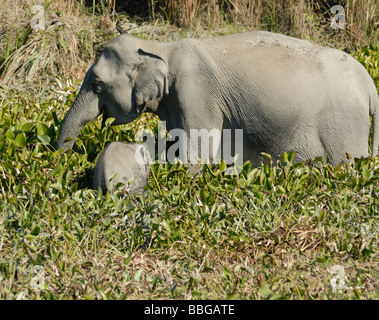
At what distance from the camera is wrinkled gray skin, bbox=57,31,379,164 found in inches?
172

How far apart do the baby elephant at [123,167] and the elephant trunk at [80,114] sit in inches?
10.8

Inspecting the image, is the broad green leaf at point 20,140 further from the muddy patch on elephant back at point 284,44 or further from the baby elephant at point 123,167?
the muddy patch on elephant back at point 284,44

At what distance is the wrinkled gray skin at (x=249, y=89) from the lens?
14.3ft

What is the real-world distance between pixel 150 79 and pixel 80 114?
579mm

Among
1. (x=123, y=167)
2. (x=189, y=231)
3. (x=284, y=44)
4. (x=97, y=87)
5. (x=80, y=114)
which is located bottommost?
(x=189, y=231)

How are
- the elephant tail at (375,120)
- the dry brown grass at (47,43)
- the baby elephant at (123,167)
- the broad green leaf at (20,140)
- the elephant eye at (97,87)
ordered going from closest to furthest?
the baby elephant at (123,167), the elephant eye at (97,87), the elephant tail at (375,120), the broad green leaf at (20,140), the dry brown grass at (47,43)

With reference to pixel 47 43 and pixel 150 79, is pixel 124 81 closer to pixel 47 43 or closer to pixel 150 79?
pixel 150 79

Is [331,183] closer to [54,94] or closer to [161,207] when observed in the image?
[161,207]

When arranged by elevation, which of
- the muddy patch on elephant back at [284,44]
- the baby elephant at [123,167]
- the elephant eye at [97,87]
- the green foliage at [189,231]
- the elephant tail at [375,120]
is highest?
the muddy patch on elephant back at [284,44]

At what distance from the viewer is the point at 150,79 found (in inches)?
172

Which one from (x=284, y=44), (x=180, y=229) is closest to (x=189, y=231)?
(x=180, y=229)

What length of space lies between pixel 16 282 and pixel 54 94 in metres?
3.50

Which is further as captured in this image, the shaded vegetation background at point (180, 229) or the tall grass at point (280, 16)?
the tall grass at point (280, 16)

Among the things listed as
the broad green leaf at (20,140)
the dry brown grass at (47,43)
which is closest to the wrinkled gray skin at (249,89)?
the broad green leaf at (20,140)
